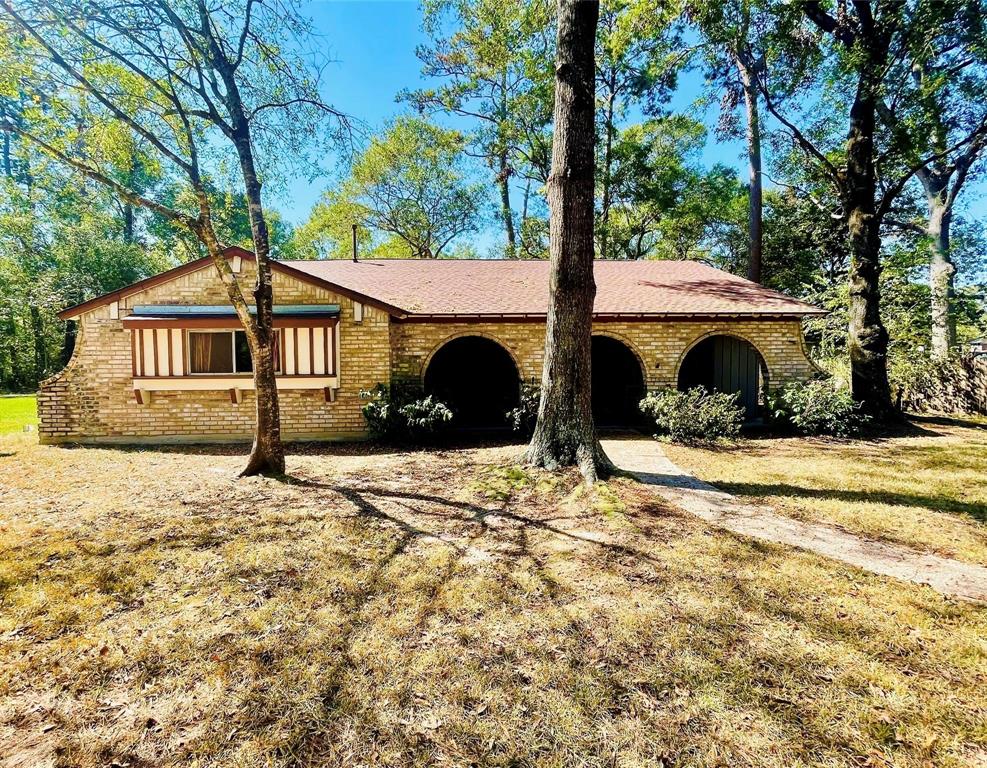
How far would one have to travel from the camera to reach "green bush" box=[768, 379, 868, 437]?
9711 mm

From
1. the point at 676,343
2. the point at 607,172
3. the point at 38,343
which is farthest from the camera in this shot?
the point at 38,343

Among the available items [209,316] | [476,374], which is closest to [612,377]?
[476,374]

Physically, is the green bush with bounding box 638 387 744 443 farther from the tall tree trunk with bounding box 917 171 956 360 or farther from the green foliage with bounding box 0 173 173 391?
the green foliage with bounding box 0 173 173 391

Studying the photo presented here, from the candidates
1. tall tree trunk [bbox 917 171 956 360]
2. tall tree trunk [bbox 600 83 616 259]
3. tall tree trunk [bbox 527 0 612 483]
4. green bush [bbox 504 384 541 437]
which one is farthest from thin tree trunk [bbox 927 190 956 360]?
tall tree trunk [bbox 527 0 612 483]

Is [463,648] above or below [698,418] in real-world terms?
below

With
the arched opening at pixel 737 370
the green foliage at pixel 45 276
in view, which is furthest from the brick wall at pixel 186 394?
the green foliage at pixel 45 276

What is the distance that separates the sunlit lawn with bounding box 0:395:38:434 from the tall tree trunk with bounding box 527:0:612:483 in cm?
1326

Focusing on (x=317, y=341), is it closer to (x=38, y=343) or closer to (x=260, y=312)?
(x=260, y=312)

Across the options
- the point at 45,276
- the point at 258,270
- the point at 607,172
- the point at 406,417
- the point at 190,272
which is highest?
the point at 607,172

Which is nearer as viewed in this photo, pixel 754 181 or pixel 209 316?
pixel 209 316

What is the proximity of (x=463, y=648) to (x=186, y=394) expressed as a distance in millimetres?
9523

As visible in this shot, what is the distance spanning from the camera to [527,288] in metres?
12.1

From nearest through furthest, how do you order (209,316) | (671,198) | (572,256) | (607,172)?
(572,256)
(209,316)
(607,172)
(671,198)

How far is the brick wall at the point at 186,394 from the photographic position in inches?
362
